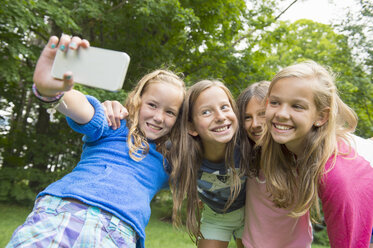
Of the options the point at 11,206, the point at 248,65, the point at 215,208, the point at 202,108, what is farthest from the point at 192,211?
the point at 11,206

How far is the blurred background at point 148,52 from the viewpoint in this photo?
682cm

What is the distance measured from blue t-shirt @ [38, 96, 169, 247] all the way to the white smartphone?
549 mm

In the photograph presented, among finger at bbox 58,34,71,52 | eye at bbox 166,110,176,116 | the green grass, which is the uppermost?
finger at bbox 58,34,71,52

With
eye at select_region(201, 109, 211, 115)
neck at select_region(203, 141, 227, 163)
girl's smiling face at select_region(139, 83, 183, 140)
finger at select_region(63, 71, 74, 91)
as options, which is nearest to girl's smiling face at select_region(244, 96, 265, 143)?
neck at select_region(203, 141, 227, 163)

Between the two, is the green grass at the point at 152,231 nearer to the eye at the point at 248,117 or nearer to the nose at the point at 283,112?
the eye at the point at 248,117

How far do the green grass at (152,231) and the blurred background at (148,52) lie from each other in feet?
2.02

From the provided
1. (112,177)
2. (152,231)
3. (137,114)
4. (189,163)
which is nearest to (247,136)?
(189,163)

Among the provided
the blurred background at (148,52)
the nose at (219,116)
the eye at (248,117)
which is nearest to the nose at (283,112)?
the nose at (219,116)

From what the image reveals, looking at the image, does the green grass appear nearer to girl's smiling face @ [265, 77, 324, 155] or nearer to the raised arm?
girl's smiling face @ [265, 77, 324, 155]

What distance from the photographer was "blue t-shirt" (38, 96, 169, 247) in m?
1.78

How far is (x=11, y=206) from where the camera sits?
28.3 ft

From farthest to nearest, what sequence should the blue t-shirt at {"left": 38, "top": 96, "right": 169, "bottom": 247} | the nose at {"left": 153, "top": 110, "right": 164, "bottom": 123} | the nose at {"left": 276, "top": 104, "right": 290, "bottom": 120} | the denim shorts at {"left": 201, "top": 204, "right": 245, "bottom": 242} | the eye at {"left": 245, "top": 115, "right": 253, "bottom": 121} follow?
the denim shorts at {"left": 201, "top": 204, "right": 245, "bottom": 242}, the eye at {"left": 245, "top": 115, "right": 253, "bottom": 121}, the nose at {"left": 153, "top": 110, "right": 164, "bottom": 123}, the nose at {"left": 276, "top": 104, "right": 290, "bottom": 120}, the blue t-shirt at {"left": 38, "top": 96, "right": 169, "bottom": 247}

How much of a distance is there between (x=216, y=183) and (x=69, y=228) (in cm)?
133

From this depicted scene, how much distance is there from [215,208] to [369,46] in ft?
21.4
